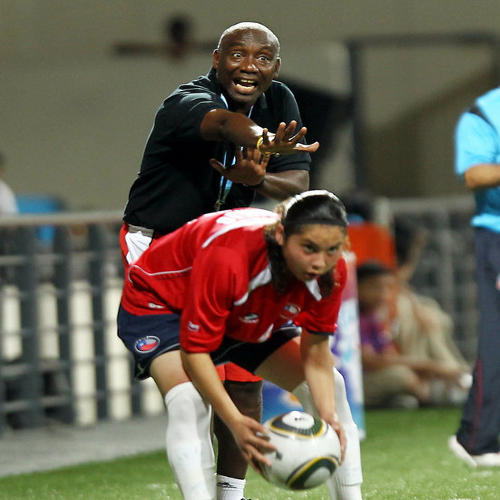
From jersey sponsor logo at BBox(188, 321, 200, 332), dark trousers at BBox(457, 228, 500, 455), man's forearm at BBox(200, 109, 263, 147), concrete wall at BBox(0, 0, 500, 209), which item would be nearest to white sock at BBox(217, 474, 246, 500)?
jersey sponsor logo at BBox(188, 321, 200, 332)

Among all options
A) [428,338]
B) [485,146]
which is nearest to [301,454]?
[485,146]

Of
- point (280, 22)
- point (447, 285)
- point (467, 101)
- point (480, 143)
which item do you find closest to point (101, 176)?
point (280, 22)

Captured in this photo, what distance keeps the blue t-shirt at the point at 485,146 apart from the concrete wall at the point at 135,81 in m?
8.45

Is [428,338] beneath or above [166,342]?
beneath

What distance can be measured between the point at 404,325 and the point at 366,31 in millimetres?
6630

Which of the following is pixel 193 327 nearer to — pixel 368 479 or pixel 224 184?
pixel 224 184

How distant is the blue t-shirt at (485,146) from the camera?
5.54 m

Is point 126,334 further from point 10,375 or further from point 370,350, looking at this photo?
point 370,350

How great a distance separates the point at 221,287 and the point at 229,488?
1.07m

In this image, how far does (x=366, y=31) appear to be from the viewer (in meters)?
14.7

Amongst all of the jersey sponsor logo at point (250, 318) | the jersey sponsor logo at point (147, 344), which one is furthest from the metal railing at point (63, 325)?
the jersey sponsor logo at point (250, 318)

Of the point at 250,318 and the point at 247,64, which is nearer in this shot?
the point at 250,318

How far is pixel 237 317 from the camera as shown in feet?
12.6

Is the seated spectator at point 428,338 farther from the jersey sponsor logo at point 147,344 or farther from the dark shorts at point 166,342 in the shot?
the jersey sponsor logo at point 147,344
